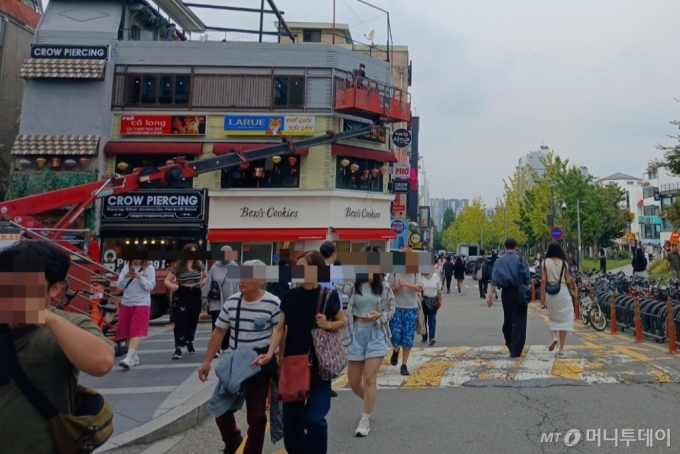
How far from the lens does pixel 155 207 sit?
22359 millimetres

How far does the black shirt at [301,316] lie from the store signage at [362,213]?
770 inches

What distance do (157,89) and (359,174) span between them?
977 centimetres

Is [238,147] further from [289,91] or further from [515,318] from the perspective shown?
[515,318]

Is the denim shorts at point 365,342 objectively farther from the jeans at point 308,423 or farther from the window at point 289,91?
the window at point 289,91

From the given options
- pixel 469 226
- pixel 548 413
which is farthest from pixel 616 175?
pixel 548 413

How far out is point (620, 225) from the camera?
5759 centimetres

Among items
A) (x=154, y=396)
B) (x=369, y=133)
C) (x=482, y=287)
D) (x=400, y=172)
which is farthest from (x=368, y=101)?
(x=154, y=396)

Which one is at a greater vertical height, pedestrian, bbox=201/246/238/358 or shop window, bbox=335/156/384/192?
shop window, bbox=335/156/384/192

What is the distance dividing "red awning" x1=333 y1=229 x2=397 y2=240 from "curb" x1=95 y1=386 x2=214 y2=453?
1691cm

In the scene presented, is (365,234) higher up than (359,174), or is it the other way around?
(359,174)

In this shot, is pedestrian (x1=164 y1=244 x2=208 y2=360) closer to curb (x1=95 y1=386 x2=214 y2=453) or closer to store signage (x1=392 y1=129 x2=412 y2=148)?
curb (x1=95 y1=386 x2=214 y2=453)

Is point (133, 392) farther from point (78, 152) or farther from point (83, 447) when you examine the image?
point (78, 152)

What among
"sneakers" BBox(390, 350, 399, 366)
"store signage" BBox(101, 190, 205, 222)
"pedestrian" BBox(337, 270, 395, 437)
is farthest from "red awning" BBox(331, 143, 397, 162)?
"pedestrian" BBox(337, 270, 395, 437)

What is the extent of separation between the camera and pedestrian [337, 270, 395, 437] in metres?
5.27
